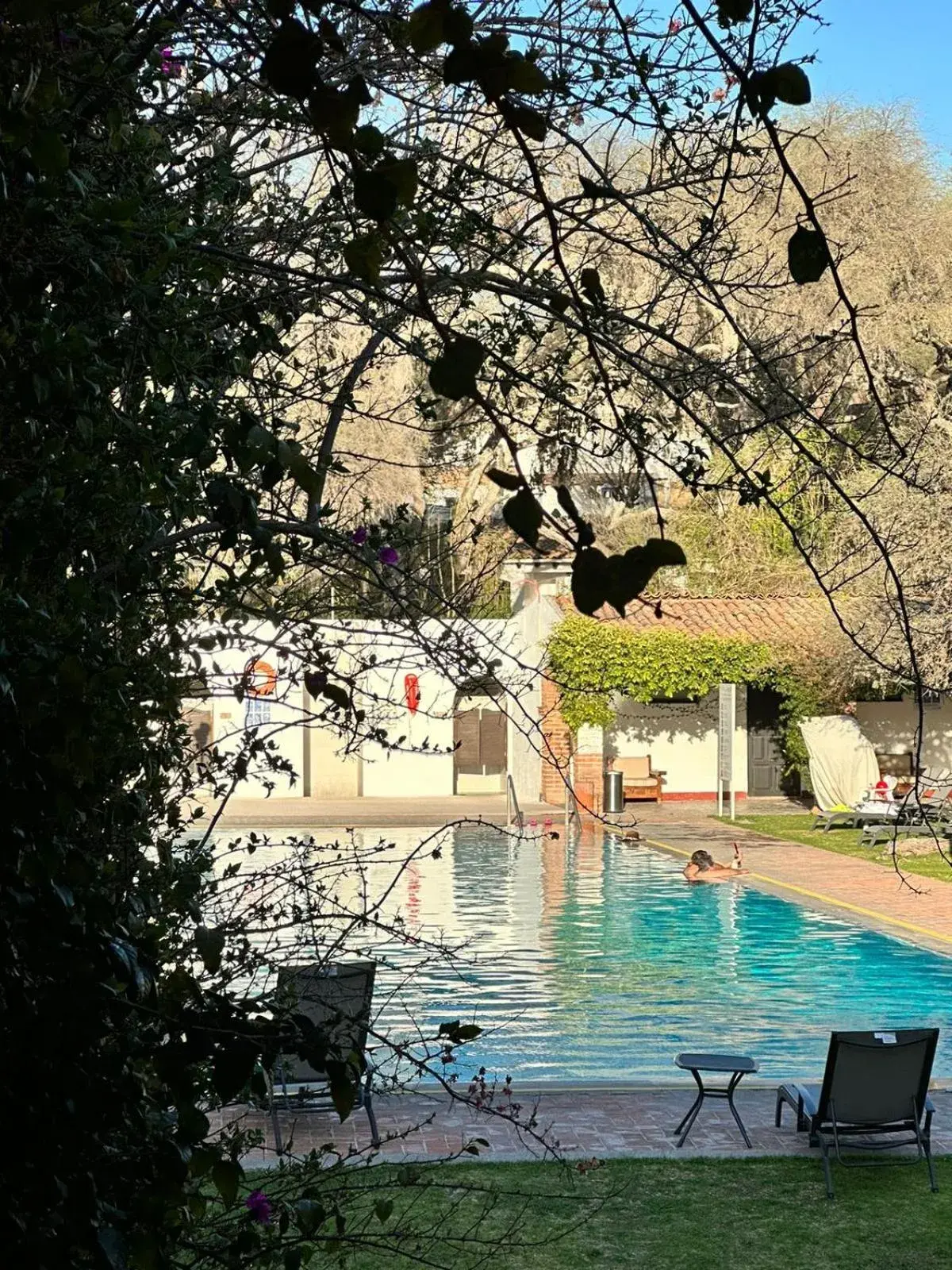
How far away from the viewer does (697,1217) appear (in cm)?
773

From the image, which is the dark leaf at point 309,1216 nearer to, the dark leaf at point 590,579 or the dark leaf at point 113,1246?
the dark leaf at point 113,1246

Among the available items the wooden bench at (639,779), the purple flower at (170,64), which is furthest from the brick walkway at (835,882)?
the purple flower at (170,64)

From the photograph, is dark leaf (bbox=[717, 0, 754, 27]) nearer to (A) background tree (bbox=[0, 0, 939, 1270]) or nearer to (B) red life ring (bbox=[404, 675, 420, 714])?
(A) background tree (bbox=[0, 0, 939, 1270])

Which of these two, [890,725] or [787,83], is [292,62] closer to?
[787,83]

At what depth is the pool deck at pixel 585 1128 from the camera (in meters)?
8.70

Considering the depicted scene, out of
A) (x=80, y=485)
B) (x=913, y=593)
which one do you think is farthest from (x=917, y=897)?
(x=80, y=485)

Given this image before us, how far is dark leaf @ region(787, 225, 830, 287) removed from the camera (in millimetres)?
1387

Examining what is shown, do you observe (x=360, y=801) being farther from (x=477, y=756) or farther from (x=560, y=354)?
(x=560, y=354)

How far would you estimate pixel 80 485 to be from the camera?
2.92 meters

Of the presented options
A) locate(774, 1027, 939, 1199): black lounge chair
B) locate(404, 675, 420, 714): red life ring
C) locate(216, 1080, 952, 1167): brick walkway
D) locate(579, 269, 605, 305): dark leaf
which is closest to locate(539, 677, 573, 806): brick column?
locate(216, 1080, 952, 1167): brick walkway

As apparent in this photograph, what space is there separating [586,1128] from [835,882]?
A: 1237 centimetres

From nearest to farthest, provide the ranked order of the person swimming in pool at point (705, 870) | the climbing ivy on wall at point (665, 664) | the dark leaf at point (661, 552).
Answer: the dark leaf at point (661, 552) → the person swimming in pool at point (705, 870) → the climbing ivy on wall at point (665, 664)

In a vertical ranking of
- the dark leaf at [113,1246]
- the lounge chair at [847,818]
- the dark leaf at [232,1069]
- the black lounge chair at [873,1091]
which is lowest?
the black lounge chair at [873,1091]

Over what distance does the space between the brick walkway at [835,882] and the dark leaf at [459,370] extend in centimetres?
1383
